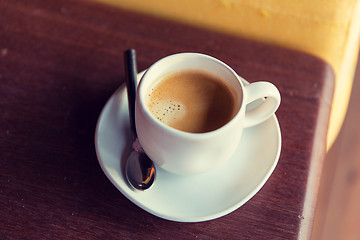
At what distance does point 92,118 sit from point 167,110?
0.16 metres

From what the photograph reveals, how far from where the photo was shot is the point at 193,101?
615 millimetres

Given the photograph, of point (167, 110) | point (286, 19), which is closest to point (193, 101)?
point (167, 110)

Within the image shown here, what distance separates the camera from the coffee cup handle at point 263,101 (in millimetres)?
557

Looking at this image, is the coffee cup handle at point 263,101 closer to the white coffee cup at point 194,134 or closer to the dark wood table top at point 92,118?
the white coffee cup at point 194,134

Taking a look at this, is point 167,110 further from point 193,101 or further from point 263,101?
point 263,101

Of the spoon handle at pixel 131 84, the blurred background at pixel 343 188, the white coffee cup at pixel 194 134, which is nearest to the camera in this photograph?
the white coffee cup at pixel 194 134

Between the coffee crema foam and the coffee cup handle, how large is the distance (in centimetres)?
3

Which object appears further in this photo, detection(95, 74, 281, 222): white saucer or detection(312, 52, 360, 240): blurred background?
detection(312, 52, 360, 240): blurred background

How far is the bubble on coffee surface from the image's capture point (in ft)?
1.94

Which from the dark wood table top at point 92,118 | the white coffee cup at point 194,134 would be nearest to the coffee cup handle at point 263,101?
the white coffee cup at point 194,134

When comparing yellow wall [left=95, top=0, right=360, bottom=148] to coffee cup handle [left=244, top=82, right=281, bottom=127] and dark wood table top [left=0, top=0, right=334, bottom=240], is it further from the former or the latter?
coffee cup handle [left=244, top=82, right=281, bottom=127]

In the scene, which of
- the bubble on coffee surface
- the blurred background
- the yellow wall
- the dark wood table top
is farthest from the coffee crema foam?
the blurred background

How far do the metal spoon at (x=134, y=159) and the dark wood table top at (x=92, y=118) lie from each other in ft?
0.17

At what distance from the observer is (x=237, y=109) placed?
581mm
